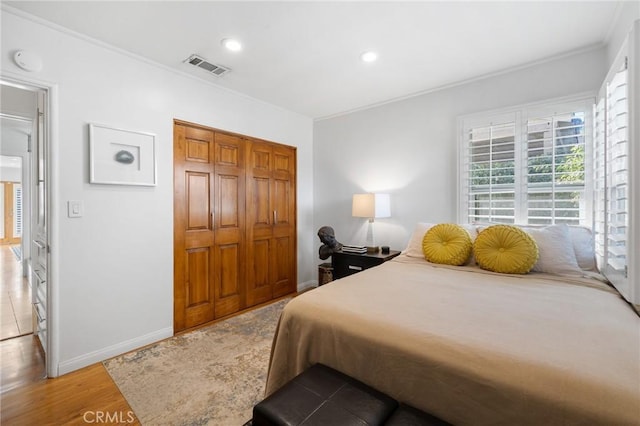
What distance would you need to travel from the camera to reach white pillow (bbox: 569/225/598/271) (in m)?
2.07

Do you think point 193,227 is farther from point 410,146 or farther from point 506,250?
point 506,250

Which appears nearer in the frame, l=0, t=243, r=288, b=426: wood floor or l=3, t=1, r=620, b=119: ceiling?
l=0, t=243, r=288, b=426: wood floor

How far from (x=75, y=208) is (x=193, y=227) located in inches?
38.0

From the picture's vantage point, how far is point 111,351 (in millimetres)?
2320

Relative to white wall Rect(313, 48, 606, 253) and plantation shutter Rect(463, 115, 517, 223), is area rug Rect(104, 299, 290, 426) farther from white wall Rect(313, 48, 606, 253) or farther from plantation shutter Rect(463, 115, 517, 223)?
plantation shutter Rect(463, 115, 517, 223)

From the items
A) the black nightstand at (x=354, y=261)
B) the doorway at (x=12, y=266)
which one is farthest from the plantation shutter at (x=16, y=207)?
the black nightstand at (x=354, y=261)

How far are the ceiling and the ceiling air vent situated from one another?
0.20 ft

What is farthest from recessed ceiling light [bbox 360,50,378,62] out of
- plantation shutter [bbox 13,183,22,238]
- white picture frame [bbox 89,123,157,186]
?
plantation shutter [bbox 13,183,22,238]

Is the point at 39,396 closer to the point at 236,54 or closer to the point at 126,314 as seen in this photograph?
the point at 126,314

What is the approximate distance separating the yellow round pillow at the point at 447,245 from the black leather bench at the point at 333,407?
1511 millimetres

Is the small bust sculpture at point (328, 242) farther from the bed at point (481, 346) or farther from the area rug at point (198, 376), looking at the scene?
the bed at point (481, 346)

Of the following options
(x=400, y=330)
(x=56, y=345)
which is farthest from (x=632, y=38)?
(x=56, y=345)

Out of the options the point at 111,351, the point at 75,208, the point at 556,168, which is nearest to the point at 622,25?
the point at 556,168

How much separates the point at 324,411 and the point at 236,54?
264 centimetres
